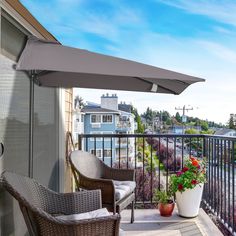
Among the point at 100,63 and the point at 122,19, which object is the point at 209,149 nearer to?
the point at 100,63

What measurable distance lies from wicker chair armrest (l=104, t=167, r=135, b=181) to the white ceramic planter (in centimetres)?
66

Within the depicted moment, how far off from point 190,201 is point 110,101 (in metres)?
14.6

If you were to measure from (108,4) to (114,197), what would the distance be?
192 inches

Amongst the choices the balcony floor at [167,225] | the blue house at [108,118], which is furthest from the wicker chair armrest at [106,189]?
the blue house at [108,118]

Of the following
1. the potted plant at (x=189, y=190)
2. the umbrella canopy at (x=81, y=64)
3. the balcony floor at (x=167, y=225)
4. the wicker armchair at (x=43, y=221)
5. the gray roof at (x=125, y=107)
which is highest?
the gray roof at (x=125, y=107)

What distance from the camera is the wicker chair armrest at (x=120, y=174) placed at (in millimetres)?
3791

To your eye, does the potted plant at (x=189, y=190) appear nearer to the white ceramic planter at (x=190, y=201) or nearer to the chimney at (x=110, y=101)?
the white ceramic planter at (x=190, y=201)

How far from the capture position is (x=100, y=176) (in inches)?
157

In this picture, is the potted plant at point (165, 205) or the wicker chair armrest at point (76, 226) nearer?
the wicker chair armrest at point (76, 226)

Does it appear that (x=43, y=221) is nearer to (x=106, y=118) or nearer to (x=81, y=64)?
(x=81, y=64)

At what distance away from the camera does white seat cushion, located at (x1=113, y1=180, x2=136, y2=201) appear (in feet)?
10.5

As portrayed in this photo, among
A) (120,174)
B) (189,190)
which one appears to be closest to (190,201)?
(189,190)

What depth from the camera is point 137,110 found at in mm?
23750

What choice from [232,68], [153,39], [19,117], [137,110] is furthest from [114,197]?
[137,110]
